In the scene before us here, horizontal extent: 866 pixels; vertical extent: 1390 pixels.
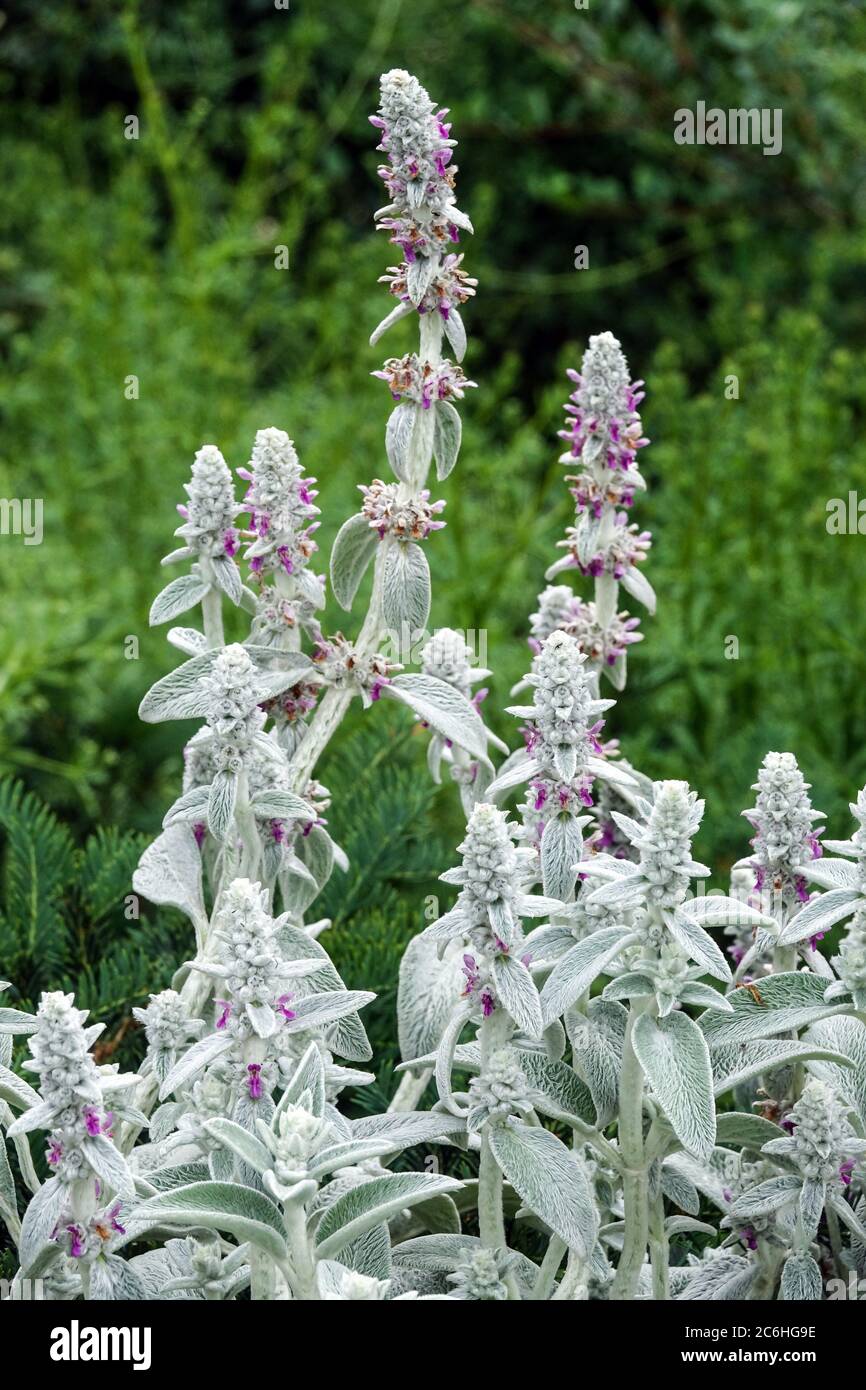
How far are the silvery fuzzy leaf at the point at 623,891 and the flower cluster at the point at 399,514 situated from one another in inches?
12.3

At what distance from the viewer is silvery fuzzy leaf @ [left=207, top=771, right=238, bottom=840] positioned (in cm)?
108

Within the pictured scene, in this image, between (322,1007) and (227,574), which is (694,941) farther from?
(227,574)

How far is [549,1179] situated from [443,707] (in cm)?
33

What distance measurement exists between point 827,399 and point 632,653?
0.82 metres

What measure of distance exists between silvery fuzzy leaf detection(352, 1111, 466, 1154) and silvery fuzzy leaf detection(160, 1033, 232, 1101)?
4.2 inches

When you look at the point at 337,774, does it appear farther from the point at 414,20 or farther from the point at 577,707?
the point at 414,20

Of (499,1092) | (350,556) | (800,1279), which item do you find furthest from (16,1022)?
(800,1279)

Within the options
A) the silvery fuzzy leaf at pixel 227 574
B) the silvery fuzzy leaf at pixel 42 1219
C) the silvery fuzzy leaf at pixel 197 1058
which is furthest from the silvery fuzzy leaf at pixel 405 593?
the silvery fuzzy leaf at pixel 42 1219

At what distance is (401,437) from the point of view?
121 cm

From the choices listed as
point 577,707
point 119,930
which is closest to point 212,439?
point 119,930

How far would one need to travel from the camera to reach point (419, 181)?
1.15m

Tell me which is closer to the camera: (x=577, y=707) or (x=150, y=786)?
(x=577, y=707)

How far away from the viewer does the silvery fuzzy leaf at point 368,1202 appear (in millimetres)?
947

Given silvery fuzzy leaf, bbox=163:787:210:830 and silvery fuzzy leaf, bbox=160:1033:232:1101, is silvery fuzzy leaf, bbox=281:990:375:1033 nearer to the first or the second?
silvery fuzzy leaf, bbox=160:1033:232:1101
